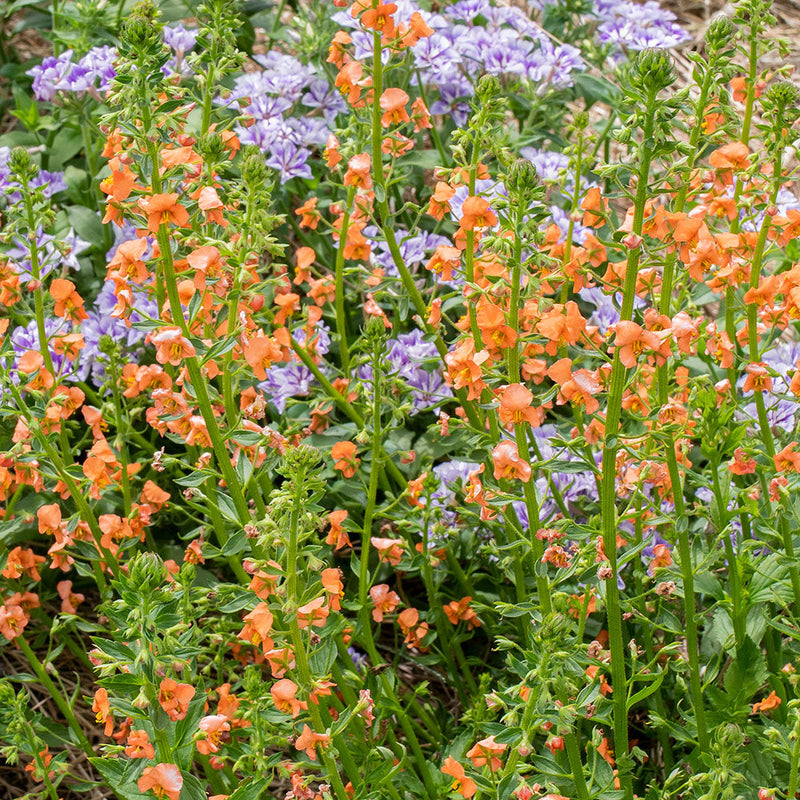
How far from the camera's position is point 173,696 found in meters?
1.60

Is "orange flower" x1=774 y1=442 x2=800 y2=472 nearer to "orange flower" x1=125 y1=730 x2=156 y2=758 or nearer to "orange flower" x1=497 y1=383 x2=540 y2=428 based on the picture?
"orange flower" x1=497 y1=383 x2=540 y2=428

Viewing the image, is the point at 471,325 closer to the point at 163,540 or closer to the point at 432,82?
the point at 163,540

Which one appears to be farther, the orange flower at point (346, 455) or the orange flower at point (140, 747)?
the orange flower at point (346, 455)

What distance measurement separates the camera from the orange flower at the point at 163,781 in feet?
5.00

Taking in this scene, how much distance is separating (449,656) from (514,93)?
181 centimetres

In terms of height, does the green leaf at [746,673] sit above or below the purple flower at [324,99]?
below

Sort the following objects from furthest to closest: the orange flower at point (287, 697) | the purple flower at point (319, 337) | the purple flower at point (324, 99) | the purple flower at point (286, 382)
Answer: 1. the purple flower at point (324, 99)
2. the purple flower at point (286, 382)
3. the purple flower at point (319, 337)
4. the orange flower at point (287, 697)

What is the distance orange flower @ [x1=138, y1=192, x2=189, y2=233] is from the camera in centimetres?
164

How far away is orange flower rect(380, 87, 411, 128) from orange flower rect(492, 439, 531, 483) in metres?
0.79

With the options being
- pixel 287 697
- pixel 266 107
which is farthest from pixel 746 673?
pixel 266 107

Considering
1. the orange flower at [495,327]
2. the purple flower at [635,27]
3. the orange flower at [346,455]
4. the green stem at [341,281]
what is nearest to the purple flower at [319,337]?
the green stem at [341,281]

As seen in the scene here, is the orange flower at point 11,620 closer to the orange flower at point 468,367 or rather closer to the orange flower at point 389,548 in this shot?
the orange flower at point 389,548

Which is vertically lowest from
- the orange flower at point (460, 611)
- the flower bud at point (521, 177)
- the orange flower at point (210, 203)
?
the orange flower at point (460, 611)

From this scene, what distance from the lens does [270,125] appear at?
3039mm
